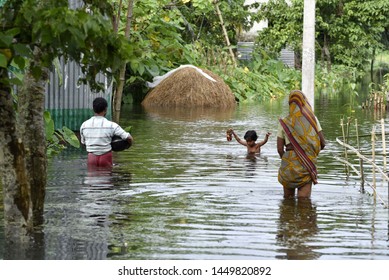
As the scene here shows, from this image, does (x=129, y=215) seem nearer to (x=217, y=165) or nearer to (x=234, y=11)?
(x=217, y=165)

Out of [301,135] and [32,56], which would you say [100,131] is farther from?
[32,56]

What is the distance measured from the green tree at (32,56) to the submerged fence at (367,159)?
3.47 m

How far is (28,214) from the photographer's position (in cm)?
884

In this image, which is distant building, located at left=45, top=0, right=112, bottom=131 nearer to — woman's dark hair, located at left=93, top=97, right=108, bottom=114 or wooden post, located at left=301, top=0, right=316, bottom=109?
wooden post, located at left=301, top=0, right=316, bottom=109

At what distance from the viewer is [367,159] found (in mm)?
10805

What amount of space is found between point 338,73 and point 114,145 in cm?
3960

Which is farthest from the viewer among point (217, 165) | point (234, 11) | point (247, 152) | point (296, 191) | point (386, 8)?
point (386, 8)

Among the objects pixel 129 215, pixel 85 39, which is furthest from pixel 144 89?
pixel 85 39

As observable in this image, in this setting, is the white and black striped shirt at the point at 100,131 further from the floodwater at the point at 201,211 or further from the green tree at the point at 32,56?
the green tree at the point at 32,56

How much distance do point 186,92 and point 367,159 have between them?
22.7 metres

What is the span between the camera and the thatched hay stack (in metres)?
33.1

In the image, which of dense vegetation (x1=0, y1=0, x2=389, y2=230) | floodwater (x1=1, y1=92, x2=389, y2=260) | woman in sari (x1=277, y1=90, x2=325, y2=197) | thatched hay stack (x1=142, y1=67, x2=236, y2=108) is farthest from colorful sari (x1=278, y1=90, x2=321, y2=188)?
thatched hay stack (x1=142, y1=67, x2=236, y2=108)

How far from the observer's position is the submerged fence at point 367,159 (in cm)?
1146

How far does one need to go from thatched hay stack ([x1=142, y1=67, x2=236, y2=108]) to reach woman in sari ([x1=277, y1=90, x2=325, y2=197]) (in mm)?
21199
